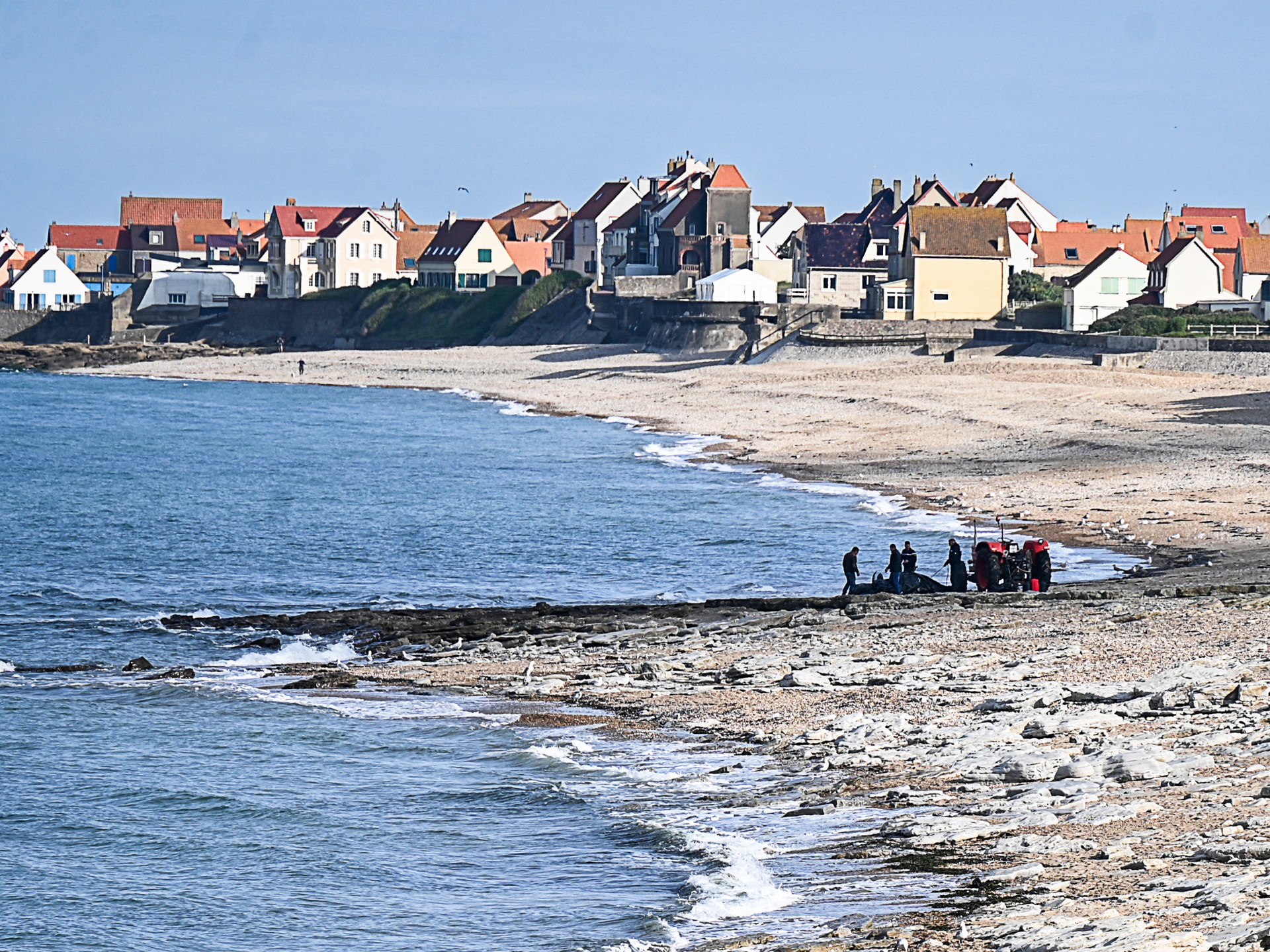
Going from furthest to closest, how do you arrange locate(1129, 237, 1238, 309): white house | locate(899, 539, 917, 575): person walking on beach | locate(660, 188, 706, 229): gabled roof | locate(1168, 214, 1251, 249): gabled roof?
locate(660, 188, 706, 229): gabled roof
locate(1168, 214, 1251, 249): gabled roof
locate(1129, 237, 1238, 309): white house
locate(899, 539, 917, 575): person walking on beach

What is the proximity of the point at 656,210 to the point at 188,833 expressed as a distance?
95874 millimetres

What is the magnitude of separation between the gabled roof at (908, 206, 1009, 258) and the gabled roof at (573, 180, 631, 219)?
37.2 metres

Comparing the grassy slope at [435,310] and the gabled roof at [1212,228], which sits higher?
the gabled roof at [1212,228]

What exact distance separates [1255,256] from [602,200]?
50.7m

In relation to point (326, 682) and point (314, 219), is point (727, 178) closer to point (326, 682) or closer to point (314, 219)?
point (314, 219)

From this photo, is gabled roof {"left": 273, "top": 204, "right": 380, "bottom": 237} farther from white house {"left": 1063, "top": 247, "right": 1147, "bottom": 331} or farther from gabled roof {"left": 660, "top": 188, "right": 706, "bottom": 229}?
white house {"left": 1063, "top": 247, "right": 1147, "bottom": 331}

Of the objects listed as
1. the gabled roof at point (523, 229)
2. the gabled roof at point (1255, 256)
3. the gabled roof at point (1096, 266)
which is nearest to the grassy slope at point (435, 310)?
the gabled roof at point (523, 229)

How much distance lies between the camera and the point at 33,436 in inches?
2628

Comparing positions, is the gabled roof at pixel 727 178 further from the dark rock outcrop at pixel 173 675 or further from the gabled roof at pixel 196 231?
the dark rock outcrop at pixel 173 675

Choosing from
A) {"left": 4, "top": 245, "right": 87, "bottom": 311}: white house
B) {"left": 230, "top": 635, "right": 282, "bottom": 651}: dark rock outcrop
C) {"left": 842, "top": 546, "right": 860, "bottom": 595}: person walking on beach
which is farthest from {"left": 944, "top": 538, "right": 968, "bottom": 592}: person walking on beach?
{"left": 4, "top": 245, "right": 87, "bottom": 311}: white house

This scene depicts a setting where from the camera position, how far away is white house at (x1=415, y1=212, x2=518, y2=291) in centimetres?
12131

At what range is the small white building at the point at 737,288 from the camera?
88.1 metres

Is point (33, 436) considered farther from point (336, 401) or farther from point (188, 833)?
point (188, 833)

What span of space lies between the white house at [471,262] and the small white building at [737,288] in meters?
33.5
